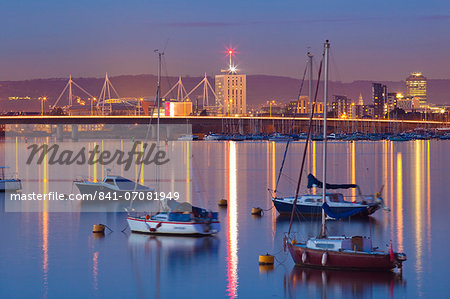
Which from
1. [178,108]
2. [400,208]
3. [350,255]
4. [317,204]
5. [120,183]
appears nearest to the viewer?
[350,255]

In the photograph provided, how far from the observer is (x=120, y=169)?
225ft

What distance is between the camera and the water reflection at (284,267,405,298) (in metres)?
19.7

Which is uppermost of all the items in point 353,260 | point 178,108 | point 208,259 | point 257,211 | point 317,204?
point 178,108

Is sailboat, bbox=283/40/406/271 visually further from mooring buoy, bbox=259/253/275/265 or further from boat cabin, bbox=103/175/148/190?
boat cabin, bbox=103/175/148/190

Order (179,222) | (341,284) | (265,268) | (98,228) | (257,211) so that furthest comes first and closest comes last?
1. (257,211)
2. (98,228)
3. (179,222)
4. (265,268)
5. (341,284)

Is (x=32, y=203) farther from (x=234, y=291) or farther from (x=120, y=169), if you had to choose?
(x=120, y=169)

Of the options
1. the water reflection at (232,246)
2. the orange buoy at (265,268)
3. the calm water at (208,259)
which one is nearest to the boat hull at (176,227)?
the calm water at (208,259)

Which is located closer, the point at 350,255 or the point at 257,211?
the point at 350,255

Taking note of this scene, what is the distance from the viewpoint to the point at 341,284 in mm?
20125

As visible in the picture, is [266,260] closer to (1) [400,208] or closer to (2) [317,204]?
(2) [317,204]

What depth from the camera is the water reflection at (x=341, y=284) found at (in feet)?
64.6

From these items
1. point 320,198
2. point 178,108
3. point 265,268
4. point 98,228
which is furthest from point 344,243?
point 178,108

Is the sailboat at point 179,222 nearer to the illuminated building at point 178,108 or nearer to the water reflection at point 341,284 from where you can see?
the water reflection at point 341,284

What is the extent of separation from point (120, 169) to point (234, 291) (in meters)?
49.1
